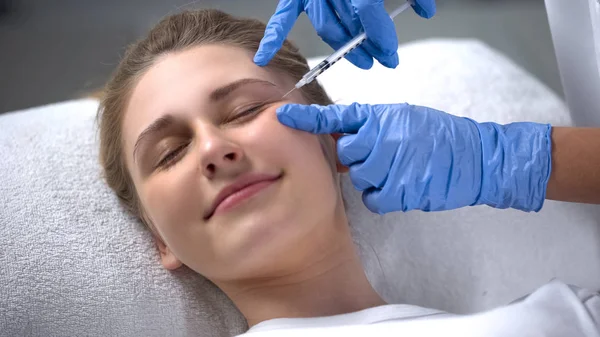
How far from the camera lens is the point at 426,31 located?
8.29ft

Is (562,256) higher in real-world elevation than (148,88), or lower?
lower

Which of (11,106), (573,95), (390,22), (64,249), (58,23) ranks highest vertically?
(390,22)

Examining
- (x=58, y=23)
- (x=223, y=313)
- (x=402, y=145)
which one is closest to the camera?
(x=402, y=145)

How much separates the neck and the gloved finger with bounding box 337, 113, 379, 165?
194 millimetres

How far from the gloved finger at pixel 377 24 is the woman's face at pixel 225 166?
0.20m

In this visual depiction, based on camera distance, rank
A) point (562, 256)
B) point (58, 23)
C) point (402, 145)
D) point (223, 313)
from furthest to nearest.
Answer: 1. point (58, 23)
2. point (562, 256)
3. point (223, 313)
4. point (402, 145)

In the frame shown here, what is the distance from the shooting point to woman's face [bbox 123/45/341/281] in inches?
41.5

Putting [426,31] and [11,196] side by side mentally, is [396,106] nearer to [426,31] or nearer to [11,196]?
[11,196]

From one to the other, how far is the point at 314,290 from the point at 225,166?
0.33m

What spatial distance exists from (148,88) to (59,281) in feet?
1.39

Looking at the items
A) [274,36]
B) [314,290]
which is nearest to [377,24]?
[274,36]

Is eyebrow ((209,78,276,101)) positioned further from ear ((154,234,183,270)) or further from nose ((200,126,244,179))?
ear ((154,234,183,270))

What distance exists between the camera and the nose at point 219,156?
1.03 metres

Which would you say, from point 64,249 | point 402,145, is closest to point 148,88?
point 64,249
